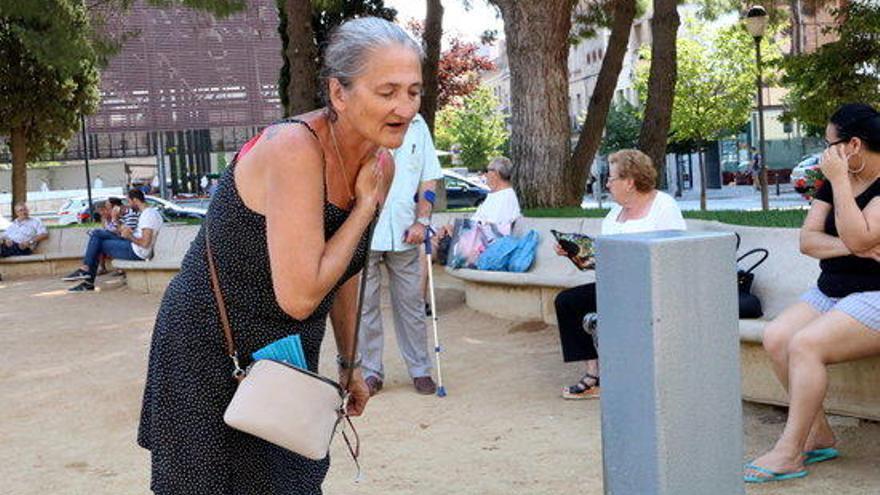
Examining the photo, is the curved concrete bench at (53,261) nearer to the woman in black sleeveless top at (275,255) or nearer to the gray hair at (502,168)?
the gray hair at (502,168)

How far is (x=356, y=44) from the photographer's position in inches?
107

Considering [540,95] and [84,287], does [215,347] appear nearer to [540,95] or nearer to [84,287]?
[540,95]

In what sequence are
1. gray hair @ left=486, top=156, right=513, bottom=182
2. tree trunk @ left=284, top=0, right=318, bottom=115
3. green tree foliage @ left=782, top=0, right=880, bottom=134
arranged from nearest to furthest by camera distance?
gray hair @ left=486, top=156, right=513, bottom=182 < tree trunk @ left=284, top=0, right=318, bottom=115 < green tree foliage @ left=782, top=0, right=880, bottom=134

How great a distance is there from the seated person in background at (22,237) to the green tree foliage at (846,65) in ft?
39.8

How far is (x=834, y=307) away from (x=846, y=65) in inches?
618

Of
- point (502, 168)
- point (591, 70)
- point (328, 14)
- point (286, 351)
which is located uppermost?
point (591, 70)

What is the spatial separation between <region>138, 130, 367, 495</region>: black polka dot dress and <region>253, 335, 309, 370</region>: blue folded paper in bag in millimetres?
47

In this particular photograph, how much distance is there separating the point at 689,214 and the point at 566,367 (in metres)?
3.37

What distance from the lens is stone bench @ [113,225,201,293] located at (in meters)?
15.1

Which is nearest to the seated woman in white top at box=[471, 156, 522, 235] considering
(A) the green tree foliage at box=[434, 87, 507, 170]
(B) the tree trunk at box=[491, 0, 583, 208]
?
(B) the tree trunk at box=[491, 0, 583, 208]

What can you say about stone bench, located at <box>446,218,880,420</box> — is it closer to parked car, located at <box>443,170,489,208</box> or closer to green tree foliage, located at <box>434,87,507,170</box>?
parked car, located at <box>443,170,489,208</box>

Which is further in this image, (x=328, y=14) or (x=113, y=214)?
(x=328, y=14)

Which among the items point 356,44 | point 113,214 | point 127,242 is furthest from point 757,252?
point 113,214

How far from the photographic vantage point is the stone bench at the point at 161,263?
15.1m
